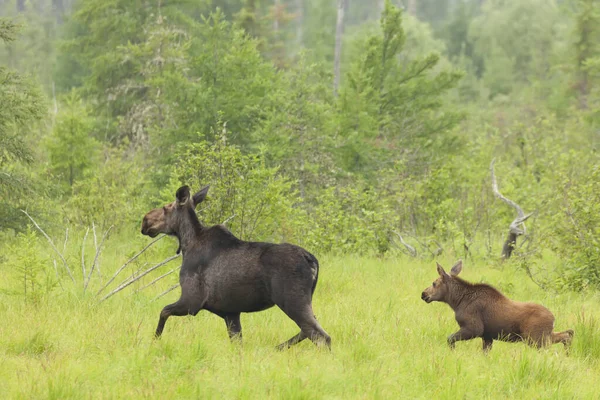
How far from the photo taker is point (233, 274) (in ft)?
23.5

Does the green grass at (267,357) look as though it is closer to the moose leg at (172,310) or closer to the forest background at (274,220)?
the forest background at (274,220)

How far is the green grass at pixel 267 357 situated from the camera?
18.4 ft

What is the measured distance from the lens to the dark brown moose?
7.43 meters

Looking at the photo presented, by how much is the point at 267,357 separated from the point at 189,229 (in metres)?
1.94

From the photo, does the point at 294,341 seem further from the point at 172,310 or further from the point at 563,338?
the point at 563,338

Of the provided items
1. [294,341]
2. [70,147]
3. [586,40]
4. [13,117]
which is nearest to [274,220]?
[13,117]

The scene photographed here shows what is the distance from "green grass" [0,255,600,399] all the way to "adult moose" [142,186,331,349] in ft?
0.98

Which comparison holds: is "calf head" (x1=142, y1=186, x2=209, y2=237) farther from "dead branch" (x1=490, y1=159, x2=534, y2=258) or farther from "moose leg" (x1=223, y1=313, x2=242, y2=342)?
"dead branch" (x1=490, y1=159, x2=534, y2=258)

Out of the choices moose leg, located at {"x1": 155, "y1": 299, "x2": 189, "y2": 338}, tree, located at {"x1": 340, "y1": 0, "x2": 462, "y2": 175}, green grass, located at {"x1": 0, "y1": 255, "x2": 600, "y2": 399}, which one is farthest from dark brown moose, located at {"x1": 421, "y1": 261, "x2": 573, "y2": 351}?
tree, located at {"x1": 340, "y1": 0, "x2": 462, "y2": 175}

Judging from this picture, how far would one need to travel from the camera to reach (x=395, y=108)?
72.4 ft

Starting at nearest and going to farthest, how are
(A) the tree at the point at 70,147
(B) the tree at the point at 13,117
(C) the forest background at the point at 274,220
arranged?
(C) the forest background at the point at 274,220, (B) the tree at the point at 13,117, (A) the tree at the point at 70,147

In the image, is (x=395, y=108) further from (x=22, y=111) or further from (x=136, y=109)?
(x=22, y=111)

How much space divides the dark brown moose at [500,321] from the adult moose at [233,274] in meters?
1.70

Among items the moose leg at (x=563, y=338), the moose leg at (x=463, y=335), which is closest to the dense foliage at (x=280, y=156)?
the moose leg at (x=563, y=338)
